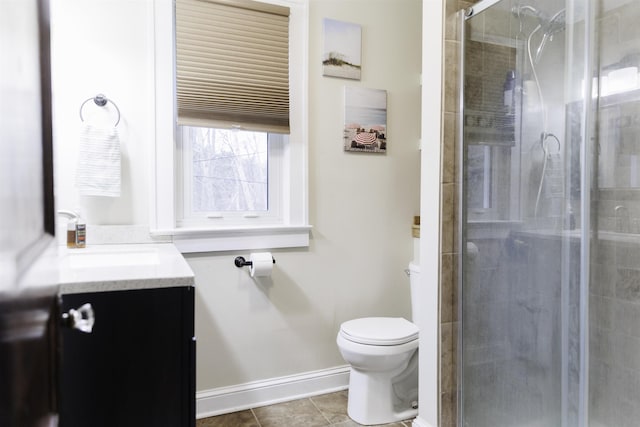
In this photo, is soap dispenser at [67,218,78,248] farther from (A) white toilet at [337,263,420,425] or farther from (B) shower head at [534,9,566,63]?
(B) shower head at [534,9,566,63]

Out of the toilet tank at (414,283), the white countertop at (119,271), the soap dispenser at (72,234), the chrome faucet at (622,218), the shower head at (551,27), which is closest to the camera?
the white countertop at (119,271)

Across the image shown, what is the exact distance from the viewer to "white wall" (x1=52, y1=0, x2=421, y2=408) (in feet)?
6.12

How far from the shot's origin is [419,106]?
2.55 metres

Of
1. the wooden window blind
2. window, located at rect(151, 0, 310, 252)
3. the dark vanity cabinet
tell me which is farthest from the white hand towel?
the dark vanity cabinet

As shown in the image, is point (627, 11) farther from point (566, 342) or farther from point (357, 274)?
point (357, 274)

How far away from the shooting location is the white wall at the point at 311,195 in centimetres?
186

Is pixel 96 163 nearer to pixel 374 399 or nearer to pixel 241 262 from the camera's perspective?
pixel 241 262

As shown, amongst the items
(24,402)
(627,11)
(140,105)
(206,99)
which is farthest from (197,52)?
(24,402)

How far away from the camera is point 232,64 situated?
6.73ft

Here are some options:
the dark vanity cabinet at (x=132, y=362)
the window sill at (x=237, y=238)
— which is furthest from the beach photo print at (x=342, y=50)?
the dark vanity cabinet at (x=132, y=362)

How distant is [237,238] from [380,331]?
2.75ft

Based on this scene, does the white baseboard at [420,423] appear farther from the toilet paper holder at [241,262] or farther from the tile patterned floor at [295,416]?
the toilet paper holder at [241,262]

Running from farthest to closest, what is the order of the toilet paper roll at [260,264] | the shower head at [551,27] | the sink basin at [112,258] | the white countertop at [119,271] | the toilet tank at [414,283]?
the toilet tank at [414,283], the toilet paper roll at [260,264], the sink basin at [112,258], the shower head at [551,27], the white countertop at [119,271]

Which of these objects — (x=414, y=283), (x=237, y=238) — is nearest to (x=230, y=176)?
(x=237, y=238)
